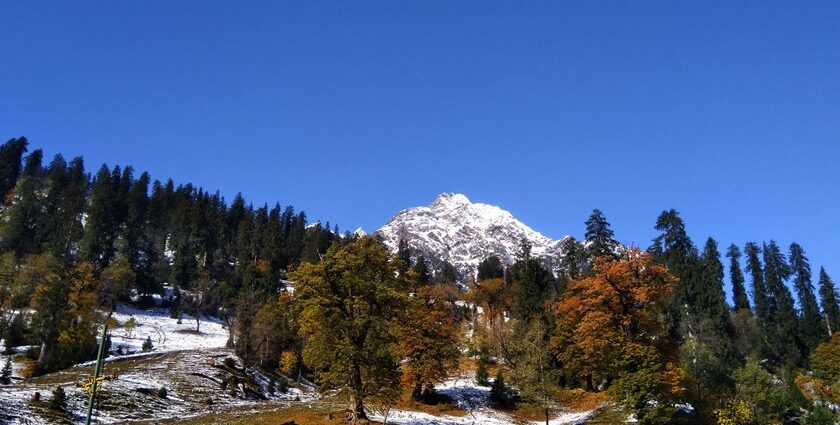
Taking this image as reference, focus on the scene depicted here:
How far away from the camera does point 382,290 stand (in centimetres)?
3631

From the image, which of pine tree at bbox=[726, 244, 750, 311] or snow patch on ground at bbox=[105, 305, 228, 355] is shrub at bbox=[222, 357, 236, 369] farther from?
pine tree at bbox=[726, 244, 750, 311]

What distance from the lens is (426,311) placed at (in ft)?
168

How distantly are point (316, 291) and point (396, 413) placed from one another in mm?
12638

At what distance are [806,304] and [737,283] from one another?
1324 centimetres

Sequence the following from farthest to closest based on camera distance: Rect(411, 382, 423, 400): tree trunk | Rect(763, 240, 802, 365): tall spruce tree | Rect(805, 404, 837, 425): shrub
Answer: Rect(763, 240, 802, 365): tall spruce tree → Rect(805, 404, 837, 425): shrub → Rect(411, 382, 423, 400): tree trunk

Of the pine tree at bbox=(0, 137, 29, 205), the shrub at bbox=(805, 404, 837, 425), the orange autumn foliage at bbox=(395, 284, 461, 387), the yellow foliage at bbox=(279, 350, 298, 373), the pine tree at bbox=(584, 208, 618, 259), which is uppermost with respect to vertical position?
the pine tree at bbox=(0, 137, 29, 205)

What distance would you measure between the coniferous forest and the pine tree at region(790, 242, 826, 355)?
1.40 ft

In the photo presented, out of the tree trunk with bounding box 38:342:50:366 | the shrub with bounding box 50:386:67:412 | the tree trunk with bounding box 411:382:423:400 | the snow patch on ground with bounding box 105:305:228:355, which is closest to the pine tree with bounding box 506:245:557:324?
the tree trunk with bounding box 411:382:423:400

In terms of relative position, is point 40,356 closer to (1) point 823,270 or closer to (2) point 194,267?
(2) point 194,267

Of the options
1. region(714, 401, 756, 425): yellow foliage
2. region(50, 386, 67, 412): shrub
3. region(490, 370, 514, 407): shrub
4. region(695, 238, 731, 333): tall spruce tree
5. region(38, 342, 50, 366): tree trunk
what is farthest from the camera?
region(695, 238, 731, 333): tall spruce tree

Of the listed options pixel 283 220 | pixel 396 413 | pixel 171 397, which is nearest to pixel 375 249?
pixel 396 413

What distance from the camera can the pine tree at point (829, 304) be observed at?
105 m

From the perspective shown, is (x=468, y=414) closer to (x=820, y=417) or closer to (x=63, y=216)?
(x=820, y=417)

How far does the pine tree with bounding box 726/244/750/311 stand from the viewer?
115250 millimetres
